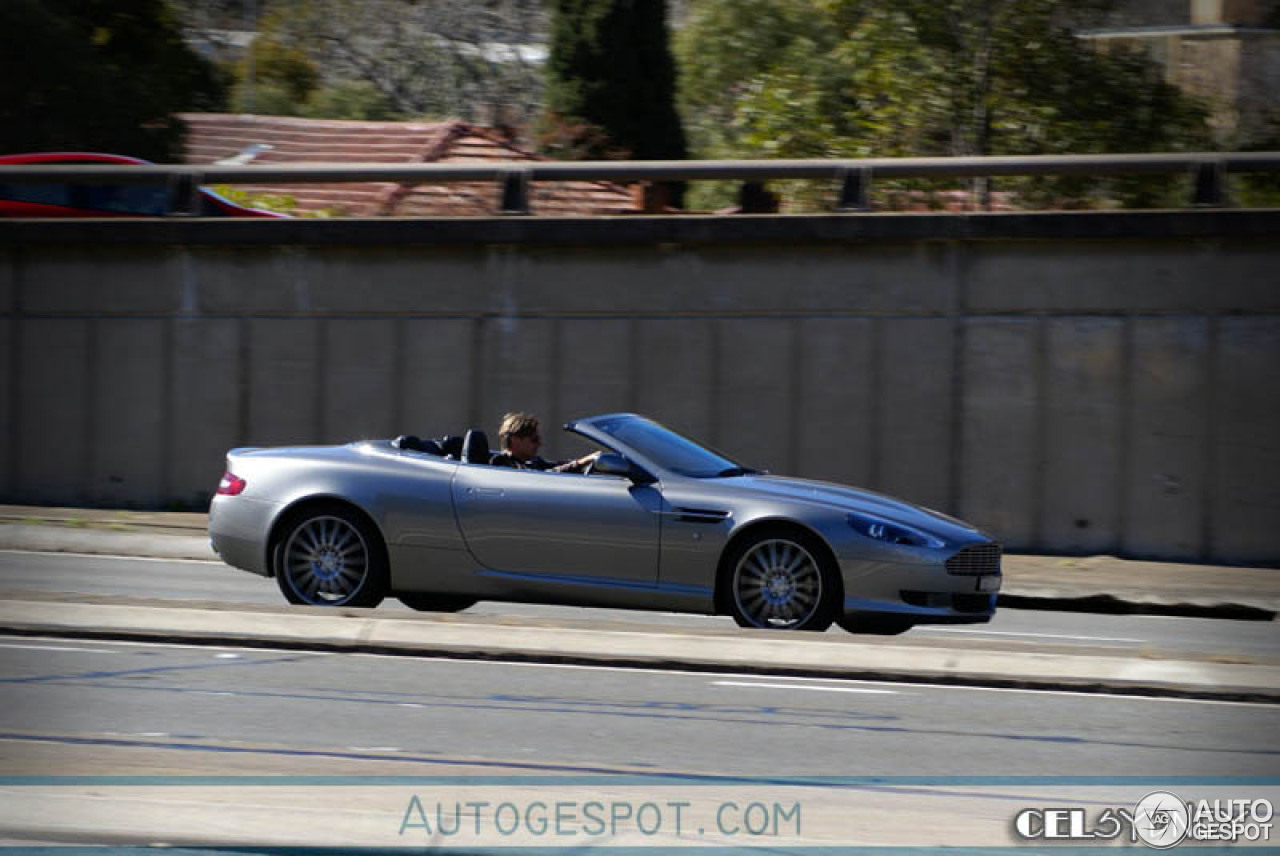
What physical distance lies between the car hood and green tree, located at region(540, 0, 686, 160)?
2074 cm

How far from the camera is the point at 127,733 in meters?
6.78

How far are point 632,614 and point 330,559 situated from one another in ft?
6.60

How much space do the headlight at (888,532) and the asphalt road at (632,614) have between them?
585 mm

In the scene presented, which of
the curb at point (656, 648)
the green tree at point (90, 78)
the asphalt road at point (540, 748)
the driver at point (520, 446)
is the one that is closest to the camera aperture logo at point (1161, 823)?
the asphalt road at point (540, 748)

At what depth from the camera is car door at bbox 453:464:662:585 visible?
403 inches

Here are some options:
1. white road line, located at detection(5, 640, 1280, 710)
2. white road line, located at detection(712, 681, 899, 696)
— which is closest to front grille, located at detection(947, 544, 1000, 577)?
white road line, located at detection(5, 640, 1280, 710)

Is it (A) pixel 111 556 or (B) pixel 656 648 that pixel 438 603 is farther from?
(A) pixel 111 556

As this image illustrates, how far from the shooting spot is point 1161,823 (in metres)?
5.18

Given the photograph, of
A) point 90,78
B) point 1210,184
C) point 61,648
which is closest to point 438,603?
point 61,648

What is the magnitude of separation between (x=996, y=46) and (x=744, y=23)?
1744cm

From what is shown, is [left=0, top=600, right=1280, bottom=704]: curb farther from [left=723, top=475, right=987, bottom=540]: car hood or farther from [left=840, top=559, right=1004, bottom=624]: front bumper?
[left=723, top=475, right=987, bottom=540]: car hood

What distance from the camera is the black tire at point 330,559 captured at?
419 inches

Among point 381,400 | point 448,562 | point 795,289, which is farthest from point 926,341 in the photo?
point 448,562

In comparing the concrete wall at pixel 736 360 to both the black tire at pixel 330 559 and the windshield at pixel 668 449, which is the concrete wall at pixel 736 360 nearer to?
the windshield at pixel 668 449
